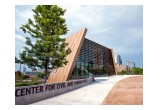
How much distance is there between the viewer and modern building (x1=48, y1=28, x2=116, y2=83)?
72.5 ft

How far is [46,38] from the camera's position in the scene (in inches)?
655

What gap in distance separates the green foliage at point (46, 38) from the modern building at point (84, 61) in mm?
4106

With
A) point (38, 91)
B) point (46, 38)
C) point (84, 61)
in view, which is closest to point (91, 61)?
point (84, 61)

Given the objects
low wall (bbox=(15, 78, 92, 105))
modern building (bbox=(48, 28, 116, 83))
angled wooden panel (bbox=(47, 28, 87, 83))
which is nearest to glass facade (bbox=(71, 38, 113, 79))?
modern building (bbox=(48, 28, 116, 83))

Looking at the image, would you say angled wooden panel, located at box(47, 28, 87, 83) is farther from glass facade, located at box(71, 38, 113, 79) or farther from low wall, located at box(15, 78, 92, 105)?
low wall, located at box(15, 78, 92, 105)

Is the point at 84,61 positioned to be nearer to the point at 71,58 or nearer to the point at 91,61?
the point at 91,61

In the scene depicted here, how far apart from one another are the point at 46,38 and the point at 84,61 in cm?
1479

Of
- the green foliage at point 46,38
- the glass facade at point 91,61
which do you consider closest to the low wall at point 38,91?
the green foliage at point 46,38

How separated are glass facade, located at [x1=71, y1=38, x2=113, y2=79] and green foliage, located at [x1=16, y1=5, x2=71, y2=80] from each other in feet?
28.0

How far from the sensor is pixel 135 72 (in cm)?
5478
